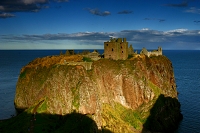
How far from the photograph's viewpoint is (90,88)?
6188 centimetres

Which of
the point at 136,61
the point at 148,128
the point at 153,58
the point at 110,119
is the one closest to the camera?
the point at 110,119

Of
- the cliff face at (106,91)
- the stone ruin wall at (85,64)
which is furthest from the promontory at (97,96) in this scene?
the stone ruin wall at (85,64)

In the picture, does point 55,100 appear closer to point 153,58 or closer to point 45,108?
point 45,108

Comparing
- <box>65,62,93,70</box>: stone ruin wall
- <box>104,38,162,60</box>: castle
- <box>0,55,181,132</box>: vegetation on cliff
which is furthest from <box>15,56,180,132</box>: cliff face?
<box>104,38,162,60</box>: castle

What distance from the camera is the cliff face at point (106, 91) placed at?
201 ft

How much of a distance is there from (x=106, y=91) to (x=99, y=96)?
12.7 ft

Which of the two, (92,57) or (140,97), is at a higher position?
(92,57)

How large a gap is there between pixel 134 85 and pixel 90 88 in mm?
18237

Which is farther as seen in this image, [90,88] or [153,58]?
[153,58]

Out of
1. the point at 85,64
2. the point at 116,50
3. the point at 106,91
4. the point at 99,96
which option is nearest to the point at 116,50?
the point at 116,50

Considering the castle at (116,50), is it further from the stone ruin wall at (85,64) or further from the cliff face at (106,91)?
the stone ruin wall at (85,64)

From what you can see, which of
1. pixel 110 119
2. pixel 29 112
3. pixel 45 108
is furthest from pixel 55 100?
pixel 110 119

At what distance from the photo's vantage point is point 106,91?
72.4 meters

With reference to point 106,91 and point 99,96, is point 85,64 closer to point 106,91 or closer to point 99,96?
point 99,96
